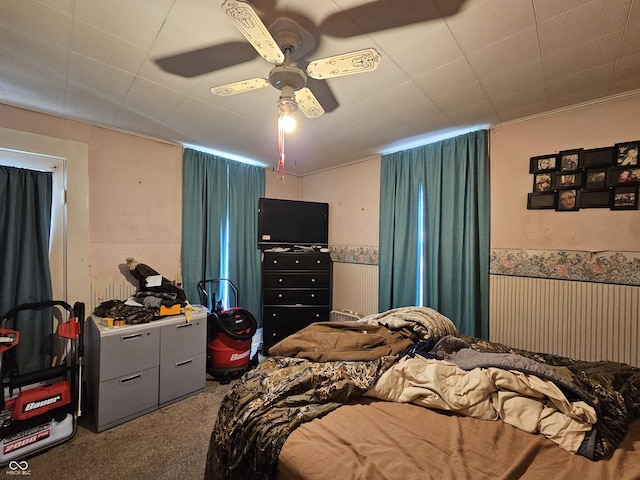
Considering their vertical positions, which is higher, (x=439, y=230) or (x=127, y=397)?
(x=439, y=230)

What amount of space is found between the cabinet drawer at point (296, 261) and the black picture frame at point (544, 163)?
2251mm

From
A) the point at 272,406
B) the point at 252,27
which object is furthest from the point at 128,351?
the point at 252,27

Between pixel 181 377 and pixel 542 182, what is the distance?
348 centimetres

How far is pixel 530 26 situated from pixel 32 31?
8.14 ft

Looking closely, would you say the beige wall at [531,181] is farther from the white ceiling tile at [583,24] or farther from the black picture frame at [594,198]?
the white ceiling tile at [583,24]

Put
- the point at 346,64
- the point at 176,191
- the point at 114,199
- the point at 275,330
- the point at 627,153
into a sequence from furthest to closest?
the point at 275,330 → the point at 176,191 → the point at 114,199 → the point at 627,153 → the point at 346,64

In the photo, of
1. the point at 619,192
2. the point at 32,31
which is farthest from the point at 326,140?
the point at 619,192

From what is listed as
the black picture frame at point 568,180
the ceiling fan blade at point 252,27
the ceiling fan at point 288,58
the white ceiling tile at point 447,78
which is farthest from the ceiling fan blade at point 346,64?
the black picture frame at point 568,180

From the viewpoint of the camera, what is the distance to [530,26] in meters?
1.31

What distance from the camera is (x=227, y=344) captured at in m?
2.72

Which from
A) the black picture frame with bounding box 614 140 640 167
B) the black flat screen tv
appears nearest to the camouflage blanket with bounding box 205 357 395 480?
the black picture frame with bounding box 614 140 640 167

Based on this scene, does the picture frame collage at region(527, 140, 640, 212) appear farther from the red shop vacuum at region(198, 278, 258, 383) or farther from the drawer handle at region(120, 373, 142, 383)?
the drawer handle at region(120, 373, 142, 383)

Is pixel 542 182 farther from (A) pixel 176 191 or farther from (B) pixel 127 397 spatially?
(B) pixel 127 397

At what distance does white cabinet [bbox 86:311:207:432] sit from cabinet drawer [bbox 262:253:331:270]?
1047mm
